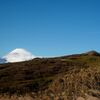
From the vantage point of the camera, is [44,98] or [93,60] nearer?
[44,98]

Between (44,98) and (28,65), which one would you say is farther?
(28,65)

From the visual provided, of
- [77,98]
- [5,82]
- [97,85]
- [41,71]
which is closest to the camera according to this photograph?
[77,98]

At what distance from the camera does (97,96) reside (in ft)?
108

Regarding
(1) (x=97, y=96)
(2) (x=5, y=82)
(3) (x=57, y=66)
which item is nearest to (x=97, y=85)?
(1) (x=97, y=96)

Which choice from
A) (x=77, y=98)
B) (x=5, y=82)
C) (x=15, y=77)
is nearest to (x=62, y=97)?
(x=77, y=98)

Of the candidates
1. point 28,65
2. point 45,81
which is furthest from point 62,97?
point 28,65

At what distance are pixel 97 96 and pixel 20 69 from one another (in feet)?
272

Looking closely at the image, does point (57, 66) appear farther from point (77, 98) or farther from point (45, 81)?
point (77, 98)

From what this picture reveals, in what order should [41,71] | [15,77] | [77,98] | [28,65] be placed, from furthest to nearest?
1. [28,65]
2. [41,71]
3. [15,77]
4. [77,98]

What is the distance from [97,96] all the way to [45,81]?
190ft

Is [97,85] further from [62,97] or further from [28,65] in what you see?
[28,65]

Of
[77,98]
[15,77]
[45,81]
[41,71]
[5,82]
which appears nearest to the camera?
[77,98]

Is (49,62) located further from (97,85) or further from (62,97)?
(62,97)

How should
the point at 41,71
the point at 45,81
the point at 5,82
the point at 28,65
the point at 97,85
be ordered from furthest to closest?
the point at 28,65 < the point at 41,71 < the point at 5,82 < the point at 45,81 < the point at 97,85
